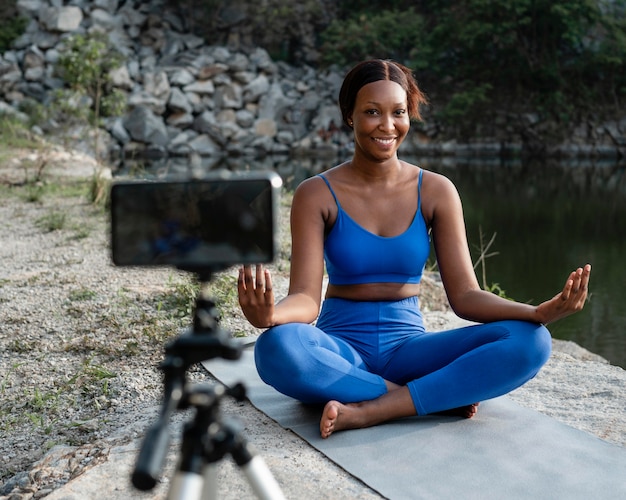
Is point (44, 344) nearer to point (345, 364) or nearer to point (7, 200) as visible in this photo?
point (345, 364)

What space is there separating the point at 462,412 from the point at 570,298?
0.46 m

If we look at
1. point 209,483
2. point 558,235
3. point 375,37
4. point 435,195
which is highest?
point 375,37

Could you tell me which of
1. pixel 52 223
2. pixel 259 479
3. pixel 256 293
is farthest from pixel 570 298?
pixel 52 223

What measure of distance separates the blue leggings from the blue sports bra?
3.1 inches

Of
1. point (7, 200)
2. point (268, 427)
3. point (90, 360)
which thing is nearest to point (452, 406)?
point (268, 427)

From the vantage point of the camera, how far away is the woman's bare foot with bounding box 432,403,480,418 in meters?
2.10

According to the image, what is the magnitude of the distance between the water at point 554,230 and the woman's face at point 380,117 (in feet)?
1.74

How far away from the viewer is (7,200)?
Result: 632 cm

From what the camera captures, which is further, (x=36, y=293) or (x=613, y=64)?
(x=613, y=64)

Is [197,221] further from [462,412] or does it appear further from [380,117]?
[462,412]

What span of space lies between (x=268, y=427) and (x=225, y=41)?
1782 centimetres

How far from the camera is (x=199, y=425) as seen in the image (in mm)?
911

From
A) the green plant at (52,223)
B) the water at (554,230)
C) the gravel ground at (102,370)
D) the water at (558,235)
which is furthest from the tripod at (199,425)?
the green plant at (52,223)

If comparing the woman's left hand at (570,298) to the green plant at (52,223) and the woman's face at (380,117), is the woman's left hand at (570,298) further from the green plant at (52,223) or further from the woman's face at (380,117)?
the green plant at (52,223)
